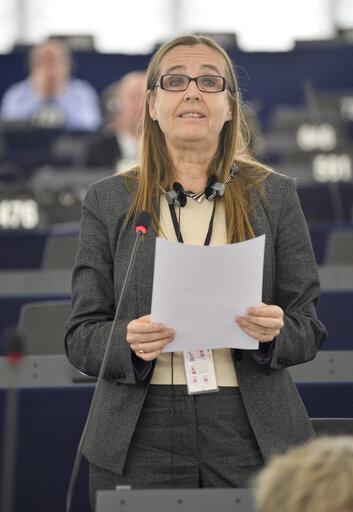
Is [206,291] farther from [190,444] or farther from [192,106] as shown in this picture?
[192,106]

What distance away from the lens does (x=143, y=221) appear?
2094 mm

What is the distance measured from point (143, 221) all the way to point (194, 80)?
0.42m

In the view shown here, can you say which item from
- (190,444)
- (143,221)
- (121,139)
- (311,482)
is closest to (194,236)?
(143,221)

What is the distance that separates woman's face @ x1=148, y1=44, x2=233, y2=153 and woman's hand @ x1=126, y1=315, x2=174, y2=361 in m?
0.47

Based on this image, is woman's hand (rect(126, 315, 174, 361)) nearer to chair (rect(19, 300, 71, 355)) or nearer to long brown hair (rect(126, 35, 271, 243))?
long brown hair (rect(126, 35, 271, 243))

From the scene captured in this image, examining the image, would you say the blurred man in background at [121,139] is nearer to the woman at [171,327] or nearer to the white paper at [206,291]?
the woman at [171,327]

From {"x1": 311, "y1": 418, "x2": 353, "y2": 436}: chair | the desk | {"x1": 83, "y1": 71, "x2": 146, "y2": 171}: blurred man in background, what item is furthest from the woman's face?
{"x1": 83, "y1": 71, "x2": 146, "y2": 171}: blurred man in background

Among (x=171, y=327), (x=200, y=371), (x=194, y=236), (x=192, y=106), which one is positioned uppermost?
(x=192, y=106)

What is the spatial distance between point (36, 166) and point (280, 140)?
2.38 metres

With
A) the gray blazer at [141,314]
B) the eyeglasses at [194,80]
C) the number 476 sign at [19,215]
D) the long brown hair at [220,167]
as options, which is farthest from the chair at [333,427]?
the number 476 sign at [19,215]

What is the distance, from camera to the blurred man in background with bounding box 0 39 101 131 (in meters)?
9.12

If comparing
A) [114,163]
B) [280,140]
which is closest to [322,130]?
[280,140]

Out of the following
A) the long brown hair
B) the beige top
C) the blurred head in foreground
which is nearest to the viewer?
the blurred head in foreground

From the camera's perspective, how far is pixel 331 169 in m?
7.48
